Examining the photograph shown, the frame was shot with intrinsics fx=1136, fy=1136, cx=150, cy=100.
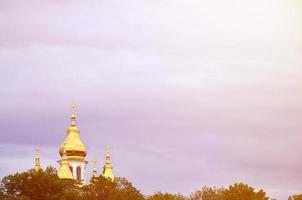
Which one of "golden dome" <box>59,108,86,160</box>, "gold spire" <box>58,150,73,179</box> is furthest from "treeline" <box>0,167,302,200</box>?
"golden dome" <box>59,108,86,160</box>

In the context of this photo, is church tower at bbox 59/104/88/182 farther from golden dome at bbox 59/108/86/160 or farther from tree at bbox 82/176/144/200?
tree at bbox 82/176/144/200

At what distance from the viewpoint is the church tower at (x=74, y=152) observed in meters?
142

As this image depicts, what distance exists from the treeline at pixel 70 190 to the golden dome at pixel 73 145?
24.9m

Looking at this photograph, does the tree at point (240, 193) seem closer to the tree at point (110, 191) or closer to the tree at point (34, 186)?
the tree at point (110, 191)

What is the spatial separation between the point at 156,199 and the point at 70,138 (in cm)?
3587

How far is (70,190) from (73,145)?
38.0 metres

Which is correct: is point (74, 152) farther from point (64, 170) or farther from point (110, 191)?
point (110, 191)

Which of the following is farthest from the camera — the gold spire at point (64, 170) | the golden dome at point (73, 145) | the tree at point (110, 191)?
the golden dome at point (73, 145)

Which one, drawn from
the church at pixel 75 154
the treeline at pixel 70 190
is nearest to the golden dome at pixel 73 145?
the church at pixel 75 154

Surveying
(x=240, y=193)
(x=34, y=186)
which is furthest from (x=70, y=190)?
(x=240, y=193)

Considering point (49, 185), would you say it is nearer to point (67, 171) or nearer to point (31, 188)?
point (31, 188)

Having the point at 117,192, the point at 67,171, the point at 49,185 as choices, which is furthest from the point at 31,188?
the point at 67,171

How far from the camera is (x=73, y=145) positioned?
14200 cm

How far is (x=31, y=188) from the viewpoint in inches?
3967
